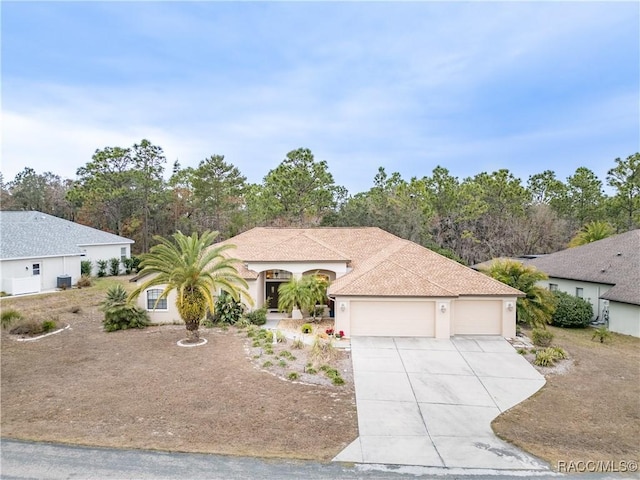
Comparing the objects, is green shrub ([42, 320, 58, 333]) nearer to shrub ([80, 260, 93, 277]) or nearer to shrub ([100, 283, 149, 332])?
shrub ([100, 283, 149, 332])

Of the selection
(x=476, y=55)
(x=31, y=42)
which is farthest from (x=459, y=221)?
(x=31, y=42)

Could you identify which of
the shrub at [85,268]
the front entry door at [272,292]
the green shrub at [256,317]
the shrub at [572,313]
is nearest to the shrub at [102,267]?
the shrub at [85,268]

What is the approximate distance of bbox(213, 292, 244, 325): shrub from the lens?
62.1 ft

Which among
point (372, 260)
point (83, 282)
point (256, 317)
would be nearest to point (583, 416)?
point (372, 260)

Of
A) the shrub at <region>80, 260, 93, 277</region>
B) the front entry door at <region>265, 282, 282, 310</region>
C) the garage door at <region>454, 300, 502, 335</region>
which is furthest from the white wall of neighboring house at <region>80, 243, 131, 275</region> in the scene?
the garage door at <region>454, 300, 502, 335</region>

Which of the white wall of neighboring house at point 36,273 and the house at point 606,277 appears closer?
the house at point 606,277

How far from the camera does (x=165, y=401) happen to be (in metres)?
10.1

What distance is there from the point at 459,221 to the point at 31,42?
3878cm

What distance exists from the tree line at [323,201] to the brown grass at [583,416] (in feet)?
82.6

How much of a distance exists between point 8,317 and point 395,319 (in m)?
18.1

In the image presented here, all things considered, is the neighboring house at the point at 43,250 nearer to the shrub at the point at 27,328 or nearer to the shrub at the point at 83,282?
the shrub at the point at 83,282

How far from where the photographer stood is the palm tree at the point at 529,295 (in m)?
18.3

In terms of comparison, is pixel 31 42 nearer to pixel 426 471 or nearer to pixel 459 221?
pixel 426 471

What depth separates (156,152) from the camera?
1612 inches
